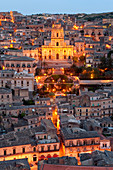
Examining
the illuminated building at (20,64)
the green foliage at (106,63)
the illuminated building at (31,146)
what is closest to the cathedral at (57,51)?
the illuminated building at (20,64)

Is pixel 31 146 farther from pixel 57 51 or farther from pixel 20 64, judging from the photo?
pixel 57 51

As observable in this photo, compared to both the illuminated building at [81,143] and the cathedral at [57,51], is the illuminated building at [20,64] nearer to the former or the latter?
the cathedral at [57,51]

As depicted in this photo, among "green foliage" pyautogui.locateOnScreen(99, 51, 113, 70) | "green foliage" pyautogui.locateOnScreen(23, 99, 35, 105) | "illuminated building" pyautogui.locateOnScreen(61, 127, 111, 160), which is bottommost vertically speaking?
"illuminated building" pyautogui.locateOnScreen(61, 127, 111, 160)

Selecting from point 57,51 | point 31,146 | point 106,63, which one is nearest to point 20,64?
point 57,51

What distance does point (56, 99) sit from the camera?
4000cm

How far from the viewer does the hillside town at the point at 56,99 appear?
1053 inches

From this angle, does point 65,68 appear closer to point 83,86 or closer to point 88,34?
point 83,86

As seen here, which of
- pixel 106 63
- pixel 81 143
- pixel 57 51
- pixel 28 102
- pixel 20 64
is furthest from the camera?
pixel 57 51

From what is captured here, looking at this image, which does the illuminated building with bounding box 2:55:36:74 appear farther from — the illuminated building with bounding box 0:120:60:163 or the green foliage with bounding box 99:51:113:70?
the illuminated building with bounding box 0:120:60:163

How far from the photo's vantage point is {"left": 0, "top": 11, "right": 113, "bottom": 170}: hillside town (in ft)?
87.7

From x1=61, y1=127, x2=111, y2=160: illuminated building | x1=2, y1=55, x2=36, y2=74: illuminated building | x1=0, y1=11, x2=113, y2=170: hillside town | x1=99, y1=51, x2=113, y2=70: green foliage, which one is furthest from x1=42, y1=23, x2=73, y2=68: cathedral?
x1=61, y1=127, x2=111, y2=160: illuminated building

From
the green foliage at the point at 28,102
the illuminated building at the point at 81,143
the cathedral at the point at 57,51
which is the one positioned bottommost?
the illuminated building at the point at 81,143

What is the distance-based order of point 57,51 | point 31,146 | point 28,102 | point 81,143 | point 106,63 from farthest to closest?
point 57,51 < point 106,63 < point 28,102 < point 81,143 < point 31,146

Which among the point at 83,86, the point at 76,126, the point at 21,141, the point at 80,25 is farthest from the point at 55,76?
the point at 80,25
